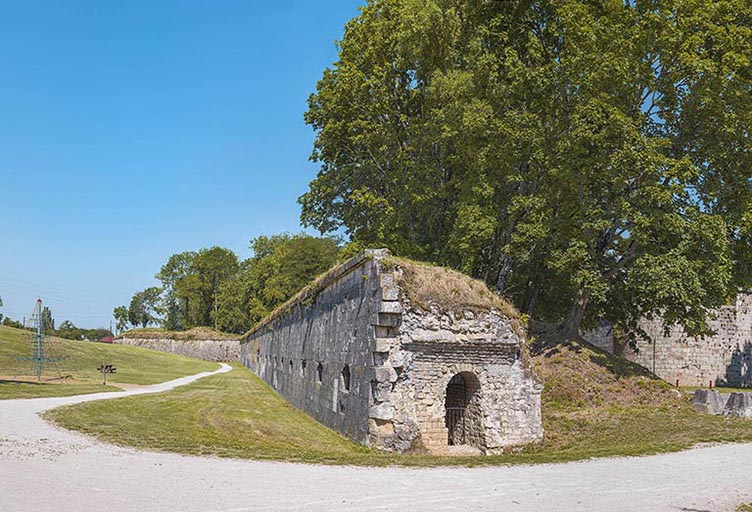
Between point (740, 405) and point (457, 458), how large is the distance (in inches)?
406

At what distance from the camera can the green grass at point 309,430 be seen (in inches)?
416

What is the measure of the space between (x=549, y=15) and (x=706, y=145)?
930cm

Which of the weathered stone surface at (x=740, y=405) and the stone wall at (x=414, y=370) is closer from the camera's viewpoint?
the stone wall at (x=414, y=370)

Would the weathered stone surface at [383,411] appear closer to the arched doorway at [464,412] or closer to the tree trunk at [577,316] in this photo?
the arched doorway at [464,412]

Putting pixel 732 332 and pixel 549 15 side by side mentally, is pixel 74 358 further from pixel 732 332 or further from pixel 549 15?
pixel 732 332

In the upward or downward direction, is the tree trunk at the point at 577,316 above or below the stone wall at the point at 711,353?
above

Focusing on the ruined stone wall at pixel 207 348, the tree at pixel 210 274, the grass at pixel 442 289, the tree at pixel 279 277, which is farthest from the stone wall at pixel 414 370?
A: the tree at pixel 210 274

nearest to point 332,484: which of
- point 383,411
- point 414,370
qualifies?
point 383,411

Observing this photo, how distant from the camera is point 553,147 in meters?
22.3

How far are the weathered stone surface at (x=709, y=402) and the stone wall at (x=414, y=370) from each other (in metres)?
7.21

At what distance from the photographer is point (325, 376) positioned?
16984 millimetres

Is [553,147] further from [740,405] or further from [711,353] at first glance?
[711,353]

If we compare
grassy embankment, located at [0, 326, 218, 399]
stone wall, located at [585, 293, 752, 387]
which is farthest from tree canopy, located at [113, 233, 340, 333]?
stone wall, located at [585, 293, 752, 387]

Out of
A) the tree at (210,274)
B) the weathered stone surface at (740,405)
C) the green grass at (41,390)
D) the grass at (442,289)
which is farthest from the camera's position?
the tree at (210,274)
